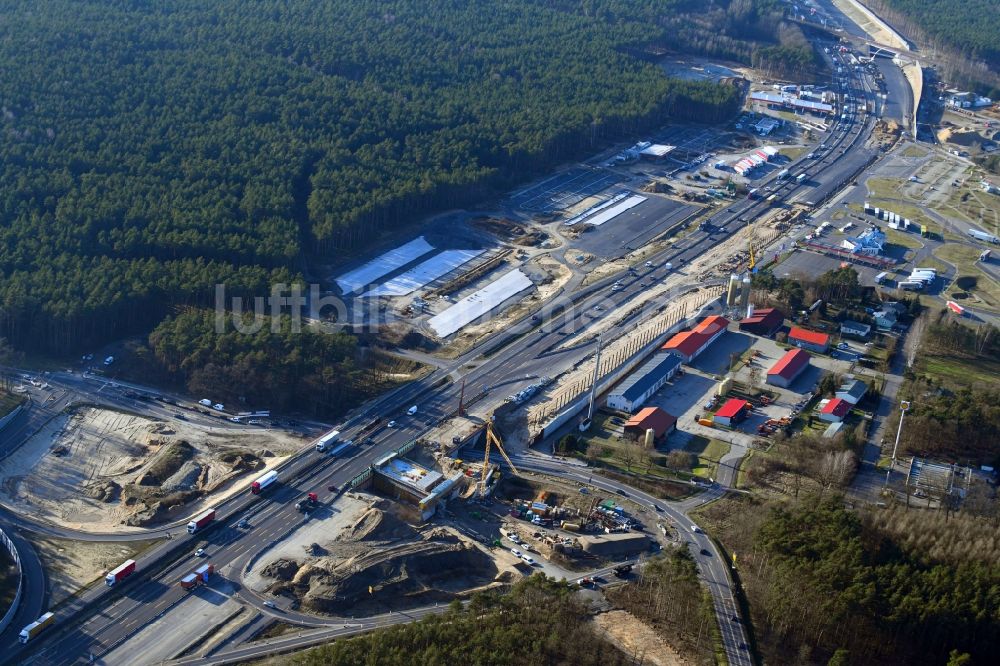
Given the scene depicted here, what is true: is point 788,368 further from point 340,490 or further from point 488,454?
point 340,490

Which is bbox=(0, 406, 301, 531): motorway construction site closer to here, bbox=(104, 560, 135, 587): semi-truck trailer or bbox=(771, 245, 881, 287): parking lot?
bbox=(104, 560, 135, 587): semi-truck trailer

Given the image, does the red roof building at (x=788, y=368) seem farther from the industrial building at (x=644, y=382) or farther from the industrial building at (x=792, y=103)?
the industrial building at (x=792, y=103)

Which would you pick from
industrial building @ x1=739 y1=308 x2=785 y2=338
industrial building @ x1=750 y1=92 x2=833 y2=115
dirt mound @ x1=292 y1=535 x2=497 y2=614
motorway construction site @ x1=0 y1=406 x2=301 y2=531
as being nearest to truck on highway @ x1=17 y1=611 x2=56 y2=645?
motorway construction site @ x1=0 y1=406 x2=301 y2=531

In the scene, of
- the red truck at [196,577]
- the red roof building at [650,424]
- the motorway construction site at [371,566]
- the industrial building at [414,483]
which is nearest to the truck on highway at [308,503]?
the motorway construction site at [371,566]

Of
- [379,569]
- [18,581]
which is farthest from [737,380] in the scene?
[18,581]

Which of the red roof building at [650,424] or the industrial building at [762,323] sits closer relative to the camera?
the red roof building at [650,424]
